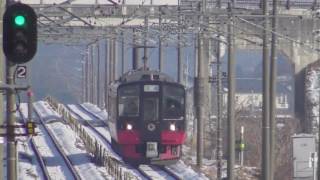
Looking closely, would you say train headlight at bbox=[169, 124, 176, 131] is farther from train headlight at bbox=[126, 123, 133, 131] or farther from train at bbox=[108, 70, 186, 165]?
train headlight at bbox=[126, 123, 133, 131]

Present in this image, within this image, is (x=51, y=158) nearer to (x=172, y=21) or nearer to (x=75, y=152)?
(x=75, y=152)

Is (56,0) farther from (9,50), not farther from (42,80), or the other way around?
(42,80)

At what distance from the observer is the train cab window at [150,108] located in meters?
33.4

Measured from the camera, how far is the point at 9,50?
13211 millimetres

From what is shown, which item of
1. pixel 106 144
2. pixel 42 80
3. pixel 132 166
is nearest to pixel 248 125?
pixel 106 144

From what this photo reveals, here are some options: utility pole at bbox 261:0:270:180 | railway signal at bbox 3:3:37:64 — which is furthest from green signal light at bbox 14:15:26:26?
utility pole at bbox 261:0:270:180

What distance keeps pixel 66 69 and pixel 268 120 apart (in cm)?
13237

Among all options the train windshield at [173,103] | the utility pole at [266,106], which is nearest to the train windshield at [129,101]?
the train windshield at [173,103]

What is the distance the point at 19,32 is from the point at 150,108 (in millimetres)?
20244

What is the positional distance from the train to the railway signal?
19.7 metres

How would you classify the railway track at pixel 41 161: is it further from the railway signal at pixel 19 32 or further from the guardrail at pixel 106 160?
the railway signal at pixel 19 32

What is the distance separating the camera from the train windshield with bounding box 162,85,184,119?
33375mm

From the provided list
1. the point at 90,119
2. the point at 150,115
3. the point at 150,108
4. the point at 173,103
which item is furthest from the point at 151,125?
the point at 90,119

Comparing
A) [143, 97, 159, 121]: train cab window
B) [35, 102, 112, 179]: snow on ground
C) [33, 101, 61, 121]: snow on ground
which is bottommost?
[33, 101, 61, 121]: snow on ground
